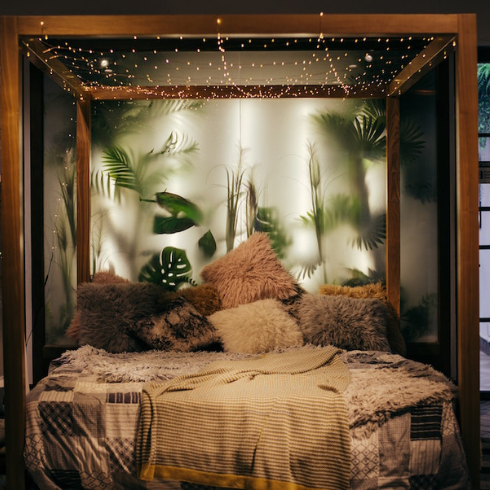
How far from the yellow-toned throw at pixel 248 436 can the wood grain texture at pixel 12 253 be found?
583 millimetres

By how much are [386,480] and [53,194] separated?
114 inches

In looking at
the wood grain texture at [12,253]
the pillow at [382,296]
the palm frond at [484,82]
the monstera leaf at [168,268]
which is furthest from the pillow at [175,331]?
the palm frond at [484,82]

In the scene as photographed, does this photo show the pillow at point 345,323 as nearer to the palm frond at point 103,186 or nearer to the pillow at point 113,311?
the pillow at point 113,311

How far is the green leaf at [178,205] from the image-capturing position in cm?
400

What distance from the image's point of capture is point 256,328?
352 centimetres

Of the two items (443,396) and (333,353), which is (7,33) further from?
(443,396)

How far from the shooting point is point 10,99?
98.7 inches

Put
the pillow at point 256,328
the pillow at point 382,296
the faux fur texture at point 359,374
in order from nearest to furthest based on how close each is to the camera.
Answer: the faux fur texture at point 359,374, the pillow at point 256,328, the pillow at point 382,296

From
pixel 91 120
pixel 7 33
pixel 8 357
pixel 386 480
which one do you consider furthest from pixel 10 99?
pixel 386 480

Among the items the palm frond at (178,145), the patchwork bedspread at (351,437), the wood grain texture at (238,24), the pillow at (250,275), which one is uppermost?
the wood grain texture at (238,24)

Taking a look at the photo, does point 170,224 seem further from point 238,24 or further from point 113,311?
point 238,24

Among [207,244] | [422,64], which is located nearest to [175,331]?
[207,244]

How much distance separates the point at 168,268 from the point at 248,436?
6.06ft

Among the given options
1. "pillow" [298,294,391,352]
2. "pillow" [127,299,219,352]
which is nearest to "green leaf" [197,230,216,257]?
"pillow" [127,299,219,352]
